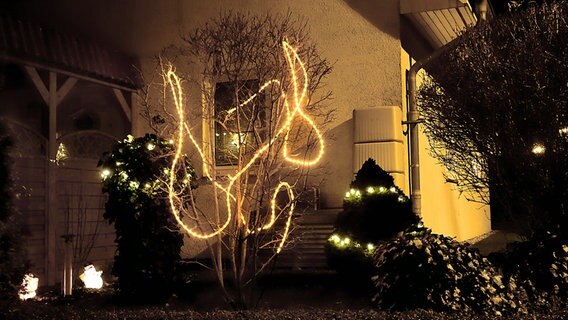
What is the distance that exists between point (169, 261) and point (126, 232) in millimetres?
643

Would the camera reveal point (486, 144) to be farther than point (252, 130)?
Yes

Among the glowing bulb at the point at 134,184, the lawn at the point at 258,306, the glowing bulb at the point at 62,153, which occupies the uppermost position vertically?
the glowing bulb at the point at 62,153

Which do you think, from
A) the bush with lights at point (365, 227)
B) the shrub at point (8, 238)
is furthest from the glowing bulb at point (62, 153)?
the bush with lights at point (365, 227)

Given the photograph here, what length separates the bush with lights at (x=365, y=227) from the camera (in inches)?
317

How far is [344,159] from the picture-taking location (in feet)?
33.4

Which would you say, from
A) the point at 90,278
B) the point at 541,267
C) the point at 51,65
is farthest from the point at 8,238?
the point at 541,267

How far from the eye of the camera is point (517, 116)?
8234mm

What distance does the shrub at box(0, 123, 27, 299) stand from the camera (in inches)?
245

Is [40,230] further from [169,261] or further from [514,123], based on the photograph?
[514,123]

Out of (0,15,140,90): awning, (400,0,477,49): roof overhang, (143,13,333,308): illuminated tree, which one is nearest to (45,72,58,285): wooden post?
(0,15,140,90): awning

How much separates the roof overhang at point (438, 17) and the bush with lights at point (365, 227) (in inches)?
125

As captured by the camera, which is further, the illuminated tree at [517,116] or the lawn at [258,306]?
the illuminated tree at [517,116]

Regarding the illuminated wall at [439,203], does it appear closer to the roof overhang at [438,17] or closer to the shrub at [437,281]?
the roof overhang at [438,17]

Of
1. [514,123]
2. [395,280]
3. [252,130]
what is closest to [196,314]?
[395,280]
